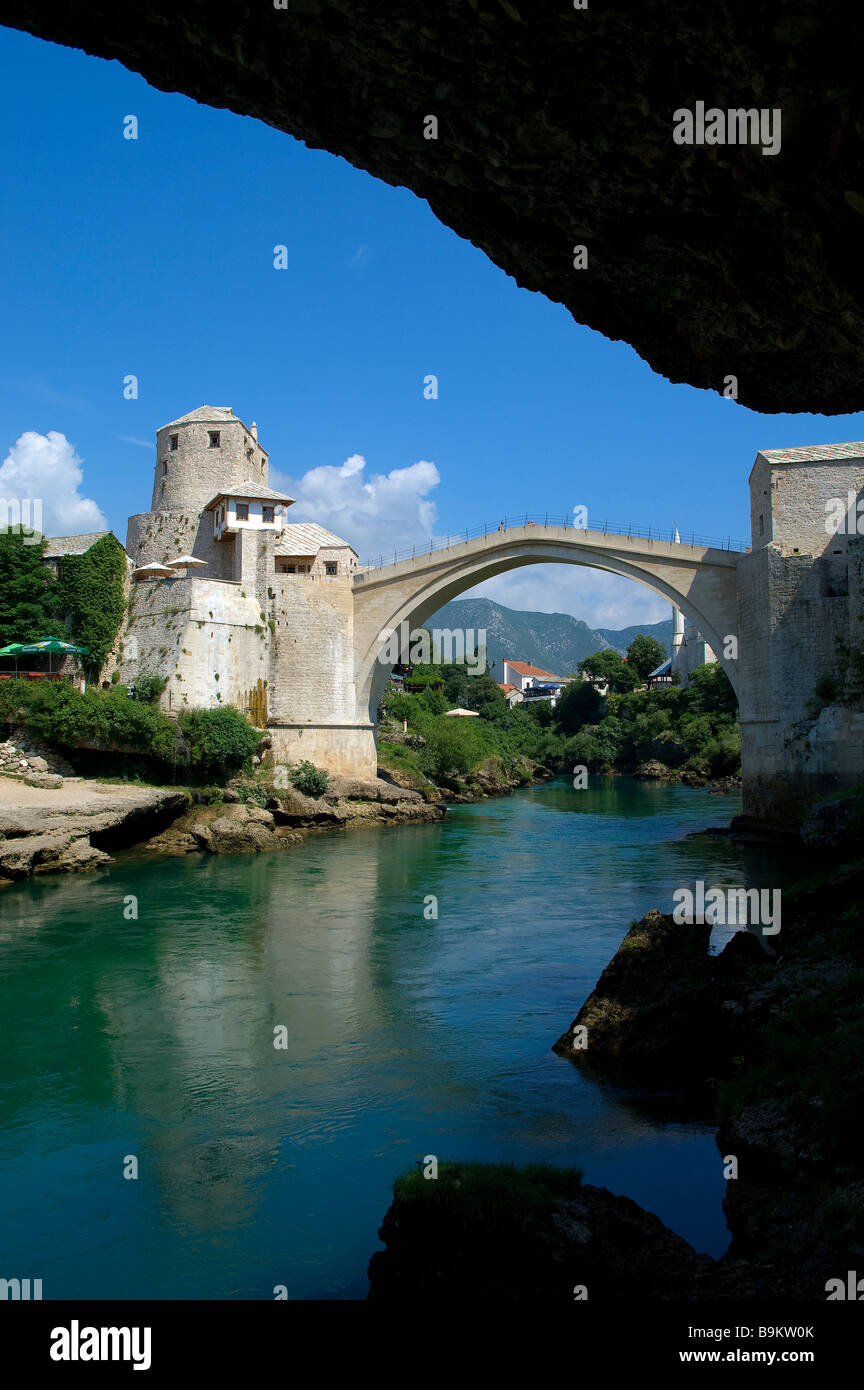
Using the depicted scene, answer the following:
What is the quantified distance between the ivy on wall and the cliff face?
23.0m

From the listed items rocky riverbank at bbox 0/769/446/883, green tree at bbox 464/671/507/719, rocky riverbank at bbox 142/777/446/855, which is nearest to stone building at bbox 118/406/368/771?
rocky riverbank at bbox 142/777/446/855

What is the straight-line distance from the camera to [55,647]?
78.6ft

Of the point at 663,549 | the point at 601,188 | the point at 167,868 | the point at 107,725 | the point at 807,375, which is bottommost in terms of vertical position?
the point at 167,868

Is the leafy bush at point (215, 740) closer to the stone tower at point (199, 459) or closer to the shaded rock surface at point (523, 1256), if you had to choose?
the stone tower at point (199, 459)

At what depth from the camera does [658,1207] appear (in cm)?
528

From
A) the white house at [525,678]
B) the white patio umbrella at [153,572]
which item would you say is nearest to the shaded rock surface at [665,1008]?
the white patio umbrella at [153,572]

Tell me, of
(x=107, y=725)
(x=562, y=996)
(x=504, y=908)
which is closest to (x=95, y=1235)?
(x=562, y=996)

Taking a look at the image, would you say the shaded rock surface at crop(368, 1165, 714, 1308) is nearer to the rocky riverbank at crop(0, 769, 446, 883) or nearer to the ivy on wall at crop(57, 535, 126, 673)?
the rocky riverbank at crop(0, 769, 446, 883)

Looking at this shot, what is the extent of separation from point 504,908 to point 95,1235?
1002 cm

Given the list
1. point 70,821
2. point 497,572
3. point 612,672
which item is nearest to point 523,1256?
point 70,821

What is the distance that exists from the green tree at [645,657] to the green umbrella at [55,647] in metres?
Result: 48.3

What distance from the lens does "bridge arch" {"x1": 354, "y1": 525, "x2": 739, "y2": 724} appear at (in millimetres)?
25828

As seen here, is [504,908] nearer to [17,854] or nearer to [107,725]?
[17,854]

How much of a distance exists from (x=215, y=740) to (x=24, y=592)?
7163 millimetres
